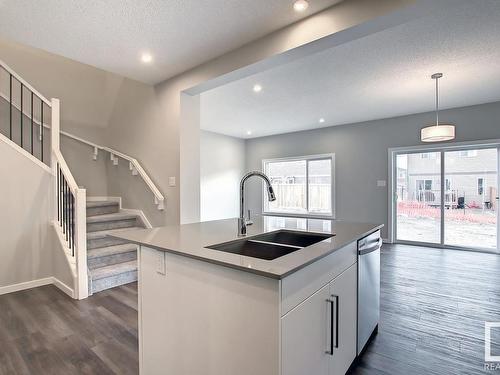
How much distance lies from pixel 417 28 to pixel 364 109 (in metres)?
2.65

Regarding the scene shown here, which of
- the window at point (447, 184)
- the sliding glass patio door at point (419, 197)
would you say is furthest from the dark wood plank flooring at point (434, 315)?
the window at point (447, 184)

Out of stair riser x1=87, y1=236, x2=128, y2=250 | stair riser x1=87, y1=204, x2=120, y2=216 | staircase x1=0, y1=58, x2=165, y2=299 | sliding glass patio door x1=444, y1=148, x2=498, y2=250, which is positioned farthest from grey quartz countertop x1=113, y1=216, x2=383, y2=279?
sliding glass patio door x1=444, y1=148, x2=498, y2=250

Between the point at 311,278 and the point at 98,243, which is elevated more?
the point at 311,278

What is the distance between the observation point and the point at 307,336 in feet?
3.76

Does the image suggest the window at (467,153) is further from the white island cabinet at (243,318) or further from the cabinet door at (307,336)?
the cabinet door at (307,336)

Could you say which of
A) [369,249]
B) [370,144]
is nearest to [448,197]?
[370,144]

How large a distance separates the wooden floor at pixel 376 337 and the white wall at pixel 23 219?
0.89ft

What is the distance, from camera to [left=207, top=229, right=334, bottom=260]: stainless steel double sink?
1528 millimetres

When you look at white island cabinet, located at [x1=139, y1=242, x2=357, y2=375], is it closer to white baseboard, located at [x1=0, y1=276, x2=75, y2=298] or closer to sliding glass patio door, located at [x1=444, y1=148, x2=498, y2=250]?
white baseboard, located at [x1=0, y1=276, x2=75, y2=298]

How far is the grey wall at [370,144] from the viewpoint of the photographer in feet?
15.7

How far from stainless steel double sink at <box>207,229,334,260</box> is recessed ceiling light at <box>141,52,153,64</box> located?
93.0 inches

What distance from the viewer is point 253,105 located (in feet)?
15.6

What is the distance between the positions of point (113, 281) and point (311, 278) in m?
2.74

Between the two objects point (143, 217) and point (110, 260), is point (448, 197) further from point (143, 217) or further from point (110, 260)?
point (110, 260)
